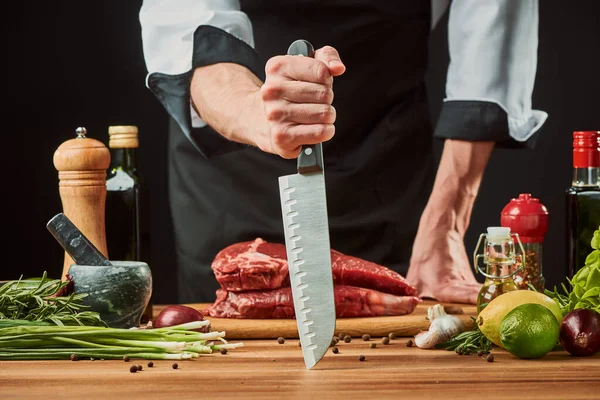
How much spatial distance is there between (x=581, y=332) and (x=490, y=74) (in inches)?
43.6

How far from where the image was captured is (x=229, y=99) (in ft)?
6.79

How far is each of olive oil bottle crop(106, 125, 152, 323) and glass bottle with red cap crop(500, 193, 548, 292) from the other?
79 cm

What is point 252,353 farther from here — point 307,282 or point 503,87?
point 503,87

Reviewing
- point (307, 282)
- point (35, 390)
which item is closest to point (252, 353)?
point (307, 282)

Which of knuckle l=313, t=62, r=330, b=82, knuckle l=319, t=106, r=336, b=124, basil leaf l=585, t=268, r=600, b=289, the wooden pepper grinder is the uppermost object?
knuckle l=313, t=62, r=330, b=82

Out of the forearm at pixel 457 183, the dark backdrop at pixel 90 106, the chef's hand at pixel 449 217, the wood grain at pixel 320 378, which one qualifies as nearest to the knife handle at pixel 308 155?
the wood grain at pixel 320 378

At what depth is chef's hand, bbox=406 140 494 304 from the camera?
7.62ft

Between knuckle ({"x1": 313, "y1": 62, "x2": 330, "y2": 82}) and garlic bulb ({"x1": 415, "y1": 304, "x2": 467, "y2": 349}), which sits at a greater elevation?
knuckle ({"x1": 313, "y1": 62, "x2": 330, "y2": 82})

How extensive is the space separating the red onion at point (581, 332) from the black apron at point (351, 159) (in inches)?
38.6

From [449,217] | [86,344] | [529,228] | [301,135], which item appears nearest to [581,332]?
[529,228]

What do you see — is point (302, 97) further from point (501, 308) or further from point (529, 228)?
point (529, 228)

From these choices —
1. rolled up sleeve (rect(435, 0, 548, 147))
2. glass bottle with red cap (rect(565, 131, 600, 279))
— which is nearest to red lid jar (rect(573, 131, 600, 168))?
glass bottle with red cap (rect(565, 131, 600, 279))

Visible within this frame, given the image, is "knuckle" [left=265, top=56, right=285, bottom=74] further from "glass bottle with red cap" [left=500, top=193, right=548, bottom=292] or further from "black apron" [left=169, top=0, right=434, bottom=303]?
"black apron" [left=169, top=0, right=434, bottom=303]

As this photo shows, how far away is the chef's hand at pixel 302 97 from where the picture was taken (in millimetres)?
1476
